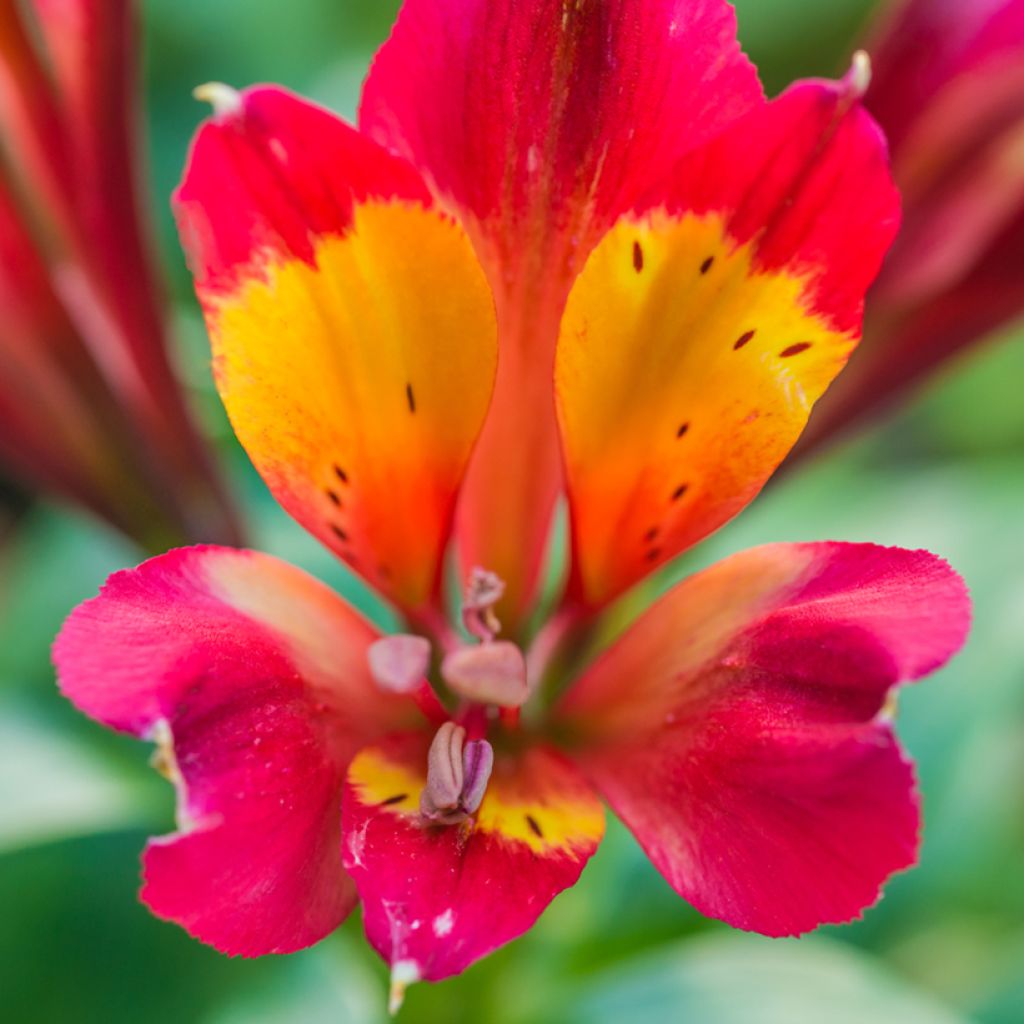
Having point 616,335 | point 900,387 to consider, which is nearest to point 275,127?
point 616,335

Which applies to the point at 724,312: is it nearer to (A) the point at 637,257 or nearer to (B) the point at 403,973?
(A) the point at 637,257

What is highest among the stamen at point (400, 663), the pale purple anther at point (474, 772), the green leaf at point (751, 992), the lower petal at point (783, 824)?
the stamen at point (400, 663)

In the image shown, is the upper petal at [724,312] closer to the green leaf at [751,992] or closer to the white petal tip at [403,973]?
the white petal tip at [403,973]

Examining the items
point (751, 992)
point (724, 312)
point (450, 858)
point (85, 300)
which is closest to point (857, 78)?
point (724, 312)

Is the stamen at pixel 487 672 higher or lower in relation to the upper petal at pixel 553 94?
lower

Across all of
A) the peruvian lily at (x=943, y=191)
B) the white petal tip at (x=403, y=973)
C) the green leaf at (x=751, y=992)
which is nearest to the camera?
the white petal tip at (x=403, y=973)

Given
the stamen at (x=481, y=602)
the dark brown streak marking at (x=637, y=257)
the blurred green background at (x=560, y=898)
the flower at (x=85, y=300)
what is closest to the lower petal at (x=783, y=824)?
the stamen at (x=481, y=602)

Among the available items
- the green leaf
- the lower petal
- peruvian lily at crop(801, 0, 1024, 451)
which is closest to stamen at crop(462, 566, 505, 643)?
the lower petal
